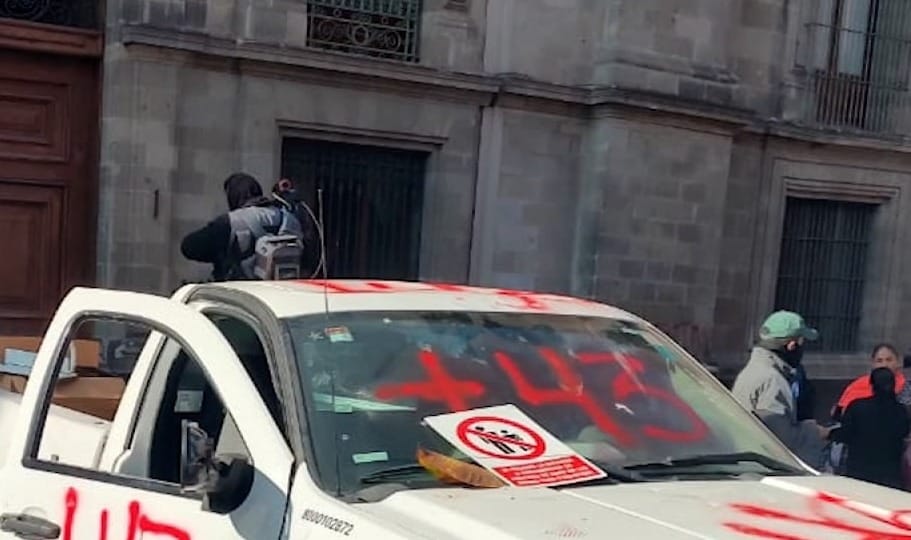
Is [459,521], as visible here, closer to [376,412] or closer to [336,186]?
[376,412]

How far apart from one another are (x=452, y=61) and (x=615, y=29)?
1754 millimetres

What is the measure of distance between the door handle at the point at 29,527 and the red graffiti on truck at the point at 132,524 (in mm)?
57

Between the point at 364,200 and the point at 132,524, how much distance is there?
749cm

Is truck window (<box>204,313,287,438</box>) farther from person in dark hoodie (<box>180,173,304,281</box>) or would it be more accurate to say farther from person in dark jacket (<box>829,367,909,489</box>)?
person in dark jacket (<box>829,367,909,489</box>)

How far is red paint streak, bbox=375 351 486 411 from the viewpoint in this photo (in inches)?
116

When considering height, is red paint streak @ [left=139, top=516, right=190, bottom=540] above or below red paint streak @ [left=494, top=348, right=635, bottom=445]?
below

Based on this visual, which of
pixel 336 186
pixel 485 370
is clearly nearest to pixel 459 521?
pixel 485 370

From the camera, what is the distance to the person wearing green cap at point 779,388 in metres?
5.71

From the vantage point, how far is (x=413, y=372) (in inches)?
119

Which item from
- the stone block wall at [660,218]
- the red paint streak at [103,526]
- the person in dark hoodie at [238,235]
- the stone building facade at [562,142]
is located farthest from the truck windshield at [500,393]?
the stone block wall at [660,218]

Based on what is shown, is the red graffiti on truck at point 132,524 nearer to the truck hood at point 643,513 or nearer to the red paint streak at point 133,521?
the red paint streak at point 133,521

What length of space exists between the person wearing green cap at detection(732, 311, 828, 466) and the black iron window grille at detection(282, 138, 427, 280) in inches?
197

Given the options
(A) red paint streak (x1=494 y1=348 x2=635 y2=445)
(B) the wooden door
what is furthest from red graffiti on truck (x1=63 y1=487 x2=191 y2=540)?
(B) the wooden door

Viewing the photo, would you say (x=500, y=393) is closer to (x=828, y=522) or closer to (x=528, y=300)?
(x=528, y=300)
